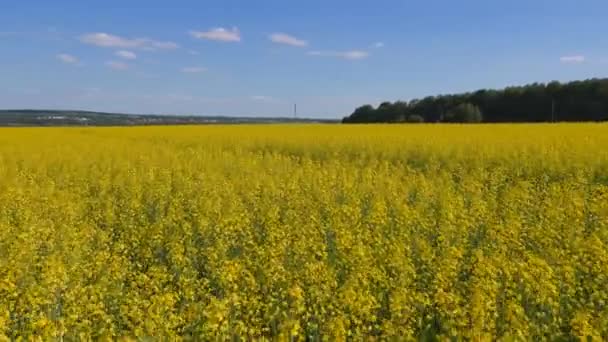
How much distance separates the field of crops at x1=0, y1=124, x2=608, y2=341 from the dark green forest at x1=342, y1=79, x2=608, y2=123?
44.7 meters

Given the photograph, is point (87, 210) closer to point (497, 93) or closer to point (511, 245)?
point (511, 245)

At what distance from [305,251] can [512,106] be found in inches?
2459

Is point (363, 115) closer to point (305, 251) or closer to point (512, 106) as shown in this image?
point (512, 106)

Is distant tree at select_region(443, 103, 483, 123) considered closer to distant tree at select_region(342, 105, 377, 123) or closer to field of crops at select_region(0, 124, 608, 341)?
distant tree at select_region(342, 105, 377, 123)

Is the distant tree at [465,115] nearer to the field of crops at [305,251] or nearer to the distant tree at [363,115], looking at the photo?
the distant tree at [363,115]

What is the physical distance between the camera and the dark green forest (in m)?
56.1

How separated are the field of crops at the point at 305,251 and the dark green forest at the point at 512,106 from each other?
44.7 metres

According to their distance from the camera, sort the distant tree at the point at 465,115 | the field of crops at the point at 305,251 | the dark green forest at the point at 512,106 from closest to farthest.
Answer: the field of crops at the point at 305,251 < the dark green forest at the point at 512,106 < the distant tree at the point at 465,115

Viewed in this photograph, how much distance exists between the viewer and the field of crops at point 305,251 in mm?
4098

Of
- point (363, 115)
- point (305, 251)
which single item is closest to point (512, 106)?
point (363, 115)

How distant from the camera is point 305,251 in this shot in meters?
5.92

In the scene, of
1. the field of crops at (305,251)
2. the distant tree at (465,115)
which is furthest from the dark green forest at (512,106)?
the field of crops at (305,251)

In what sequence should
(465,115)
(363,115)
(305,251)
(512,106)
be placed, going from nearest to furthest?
(305,251), (465,115), (512,106), (363,115)

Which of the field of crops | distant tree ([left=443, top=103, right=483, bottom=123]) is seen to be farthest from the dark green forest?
the field of crops
